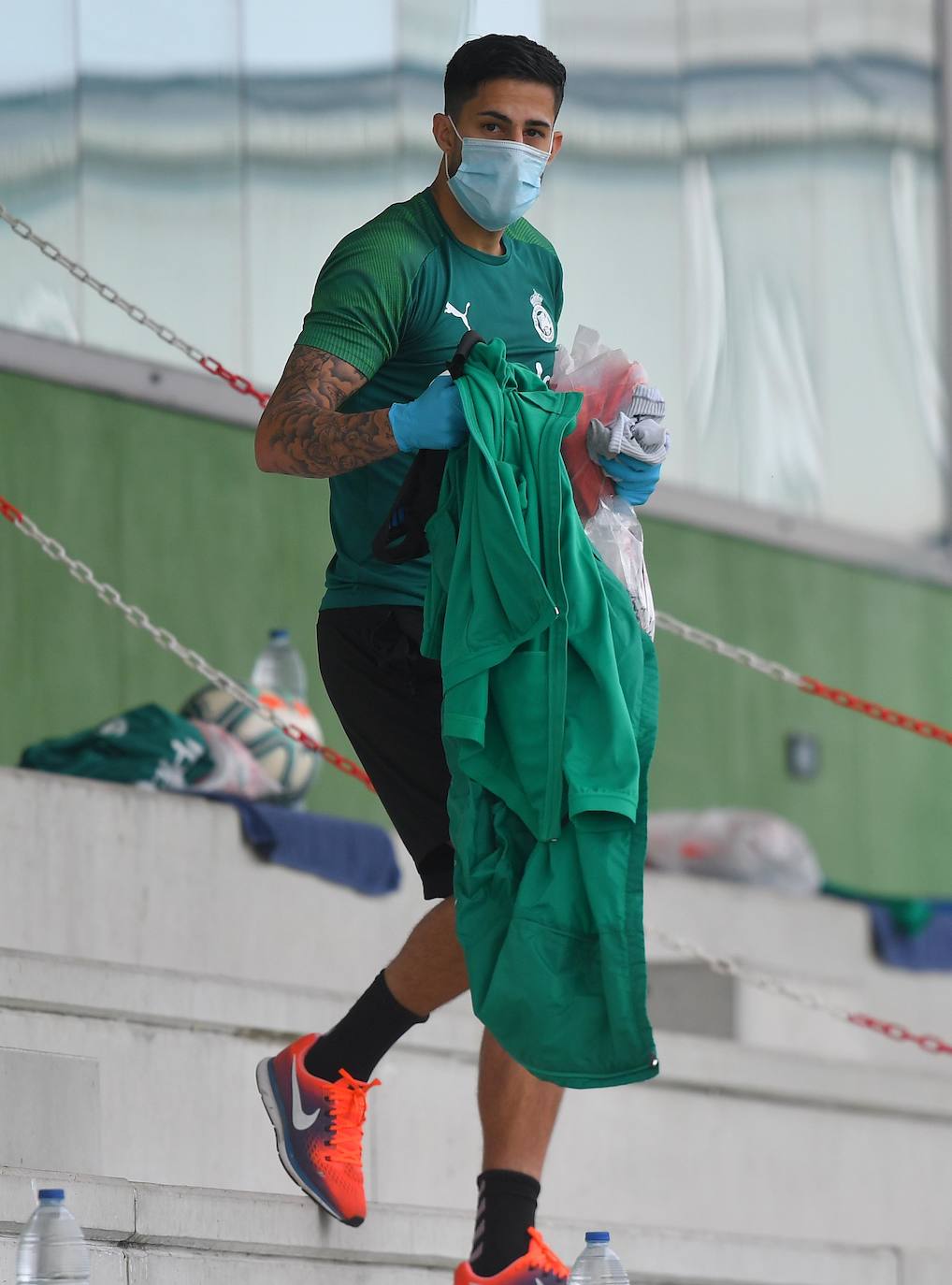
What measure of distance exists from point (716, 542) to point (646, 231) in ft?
3.43

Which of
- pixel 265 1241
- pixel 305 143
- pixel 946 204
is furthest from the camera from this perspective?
pixel 946 204

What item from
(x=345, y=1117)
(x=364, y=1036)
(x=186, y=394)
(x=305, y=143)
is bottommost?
(x=345, y=1117)

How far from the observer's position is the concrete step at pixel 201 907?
15.9 ft

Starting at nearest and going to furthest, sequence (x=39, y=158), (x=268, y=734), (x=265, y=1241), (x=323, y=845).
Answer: (x=265, y=1241), (x=323, y=845), (x=268, y=734), (x=39, y=158)

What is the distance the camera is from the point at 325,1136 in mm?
3598

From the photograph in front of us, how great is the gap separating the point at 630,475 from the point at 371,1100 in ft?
6.32

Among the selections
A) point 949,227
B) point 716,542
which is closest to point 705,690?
point 716,542

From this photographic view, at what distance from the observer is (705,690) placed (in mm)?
8211

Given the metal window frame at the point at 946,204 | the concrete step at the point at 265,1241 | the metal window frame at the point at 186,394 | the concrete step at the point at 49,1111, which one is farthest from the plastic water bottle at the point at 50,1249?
the metal window frame at the point at 946,204

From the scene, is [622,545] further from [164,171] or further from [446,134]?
[164,171]

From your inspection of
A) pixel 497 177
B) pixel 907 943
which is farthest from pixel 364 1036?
pixel 907 943

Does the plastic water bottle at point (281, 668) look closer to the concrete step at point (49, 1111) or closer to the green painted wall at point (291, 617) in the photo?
the green painted wall at point (291, 617)

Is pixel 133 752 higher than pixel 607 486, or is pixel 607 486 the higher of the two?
pixel 607 486

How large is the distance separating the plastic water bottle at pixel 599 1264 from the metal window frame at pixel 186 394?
2.99m
